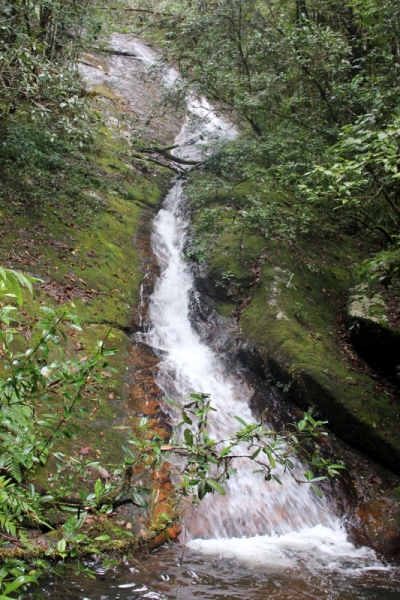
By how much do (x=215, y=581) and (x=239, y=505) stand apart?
187cm

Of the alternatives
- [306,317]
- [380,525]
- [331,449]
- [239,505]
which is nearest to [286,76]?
[306,317]

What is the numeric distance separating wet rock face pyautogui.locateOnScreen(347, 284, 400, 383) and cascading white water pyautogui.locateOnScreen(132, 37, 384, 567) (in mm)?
2460

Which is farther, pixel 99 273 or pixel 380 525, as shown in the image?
pixel 99 273

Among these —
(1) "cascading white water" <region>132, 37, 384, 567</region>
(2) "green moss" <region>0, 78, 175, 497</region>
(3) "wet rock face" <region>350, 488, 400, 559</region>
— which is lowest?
(3) "wet rock face" <region>350, 488, 400, 559</region>

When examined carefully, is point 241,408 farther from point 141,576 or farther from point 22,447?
point 22,447

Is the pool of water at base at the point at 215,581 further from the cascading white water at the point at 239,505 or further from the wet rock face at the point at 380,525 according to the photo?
the wet rock face at the point at 380,525

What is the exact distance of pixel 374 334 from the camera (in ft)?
27.5

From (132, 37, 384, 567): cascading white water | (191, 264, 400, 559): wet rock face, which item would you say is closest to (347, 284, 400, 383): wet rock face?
(191, 264, 400, 559): wet rock face

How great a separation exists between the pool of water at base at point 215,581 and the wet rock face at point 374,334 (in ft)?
12.9

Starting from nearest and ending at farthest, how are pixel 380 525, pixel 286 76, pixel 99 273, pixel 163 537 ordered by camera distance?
pixel 163 537
pixel 380 525
pixel 99 273
pixel 286 76

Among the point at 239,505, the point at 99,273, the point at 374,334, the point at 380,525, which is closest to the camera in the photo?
the point at 380,525

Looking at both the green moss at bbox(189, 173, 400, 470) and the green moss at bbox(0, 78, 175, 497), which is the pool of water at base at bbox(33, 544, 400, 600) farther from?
the green moss at bbox(189, 173, 400, 470)

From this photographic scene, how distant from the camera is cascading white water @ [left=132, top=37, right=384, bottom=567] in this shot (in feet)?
17.7

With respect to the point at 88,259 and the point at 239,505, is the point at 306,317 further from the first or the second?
the point at 88,259
